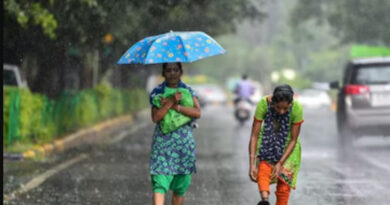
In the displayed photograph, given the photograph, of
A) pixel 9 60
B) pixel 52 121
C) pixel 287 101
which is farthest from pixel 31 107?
pixel 287 101

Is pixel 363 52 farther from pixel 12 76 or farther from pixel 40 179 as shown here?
pixel 40 179

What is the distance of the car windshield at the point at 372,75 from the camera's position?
15.9 m

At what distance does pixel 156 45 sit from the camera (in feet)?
22.4

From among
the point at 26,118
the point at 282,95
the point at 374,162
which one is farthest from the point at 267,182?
the point at 26,118

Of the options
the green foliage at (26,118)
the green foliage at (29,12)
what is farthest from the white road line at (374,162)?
the green foliage at (26,118)

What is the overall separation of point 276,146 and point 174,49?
110 centimetres

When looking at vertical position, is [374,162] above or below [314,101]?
below

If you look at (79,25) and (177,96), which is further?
(79,25)

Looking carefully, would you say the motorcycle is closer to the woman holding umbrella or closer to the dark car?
the dark car

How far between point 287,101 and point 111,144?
1271cm

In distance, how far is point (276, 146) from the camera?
6879 millimetres

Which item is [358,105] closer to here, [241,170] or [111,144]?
[241,170]

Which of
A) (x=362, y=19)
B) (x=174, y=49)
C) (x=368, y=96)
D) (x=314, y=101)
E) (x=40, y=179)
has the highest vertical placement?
(x=362, y=19)

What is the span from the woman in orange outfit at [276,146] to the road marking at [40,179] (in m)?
3.52
